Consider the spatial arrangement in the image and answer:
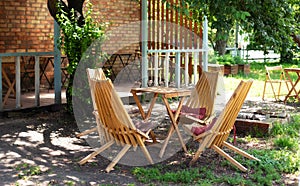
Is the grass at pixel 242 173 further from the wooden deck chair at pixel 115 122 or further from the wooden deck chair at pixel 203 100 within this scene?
the wooden deck chair at pixel 203 100

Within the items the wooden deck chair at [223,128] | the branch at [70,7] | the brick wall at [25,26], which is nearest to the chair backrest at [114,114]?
the wooden deck chair at [223,128]

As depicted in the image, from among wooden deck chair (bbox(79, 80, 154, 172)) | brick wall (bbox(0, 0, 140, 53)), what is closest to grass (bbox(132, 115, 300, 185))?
wooden deck chair (bbox(79, 80, 154, 172))

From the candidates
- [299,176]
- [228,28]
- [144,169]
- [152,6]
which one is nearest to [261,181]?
[299,176]

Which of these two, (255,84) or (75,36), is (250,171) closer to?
(75,36)

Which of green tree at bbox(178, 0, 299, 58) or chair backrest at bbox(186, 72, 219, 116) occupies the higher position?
green tree at bbox(178, 0, 299, 58)

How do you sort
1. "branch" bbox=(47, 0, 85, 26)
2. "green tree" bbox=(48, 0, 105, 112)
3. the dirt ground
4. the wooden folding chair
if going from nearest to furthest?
the dirt ground → the wooden folding chair → "green tree" bbox=(48, 0, 105, 112) → "branch" bbox=(47, 0, 85, 26)

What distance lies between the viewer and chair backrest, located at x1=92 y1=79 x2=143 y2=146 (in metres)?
4.96

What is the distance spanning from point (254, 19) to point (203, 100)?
1.43 meters

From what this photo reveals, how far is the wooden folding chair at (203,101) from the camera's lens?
6184mm

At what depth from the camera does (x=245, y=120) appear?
7.28 m

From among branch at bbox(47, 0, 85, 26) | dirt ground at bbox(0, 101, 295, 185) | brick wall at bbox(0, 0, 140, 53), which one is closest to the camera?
dirt ground at bbox(0, 101, 295, 185)

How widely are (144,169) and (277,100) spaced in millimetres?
6218

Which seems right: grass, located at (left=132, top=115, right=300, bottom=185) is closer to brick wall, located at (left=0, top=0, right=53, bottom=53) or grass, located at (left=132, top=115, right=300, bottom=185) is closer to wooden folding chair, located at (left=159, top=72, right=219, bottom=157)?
wooden folding chair, located at (left=159, top=72, right=219, bottom=157)

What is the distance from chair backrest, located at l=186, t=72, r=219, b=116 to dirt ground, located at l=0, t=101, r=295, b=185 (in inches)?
22.1
